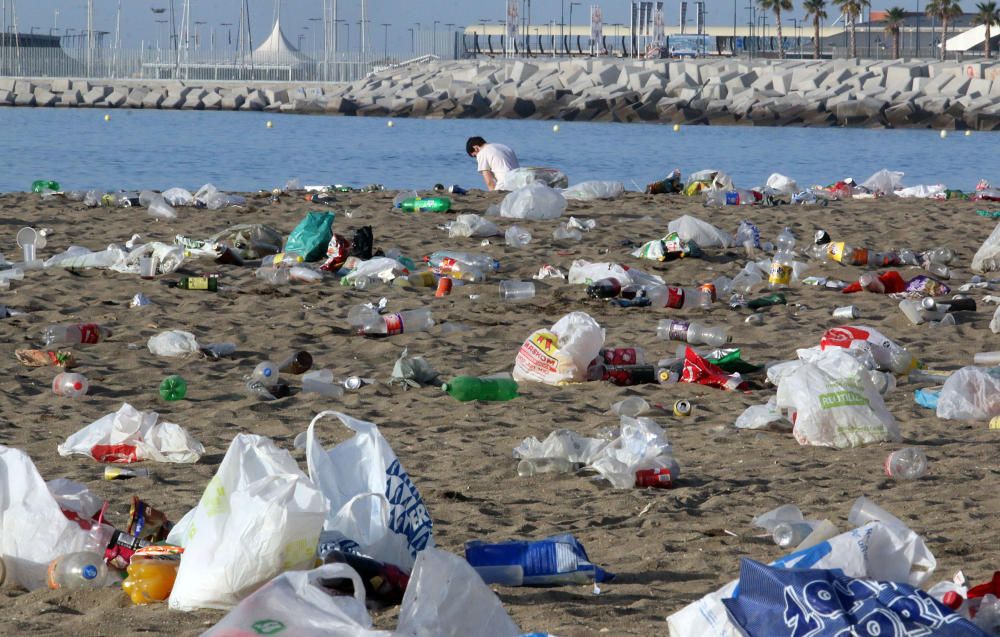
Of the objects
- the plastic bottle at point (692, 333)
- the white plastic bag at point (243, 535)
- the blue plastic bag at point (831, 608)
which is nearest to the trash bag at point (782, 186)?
the plastic bottle at point (692, 333)

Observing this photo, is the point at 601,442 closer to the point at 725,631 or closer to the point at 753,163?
the point at 725,631

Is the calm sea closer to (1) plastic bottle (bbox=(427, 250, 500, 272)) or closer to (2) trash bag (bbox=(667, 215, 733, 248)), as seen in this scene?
(2) trash bag (bbox=(667, 215, 733, 248))

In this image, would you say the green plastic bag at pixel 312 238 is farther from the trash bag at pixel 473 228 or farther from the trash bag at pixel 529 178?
the trash bag at pixel 529 178

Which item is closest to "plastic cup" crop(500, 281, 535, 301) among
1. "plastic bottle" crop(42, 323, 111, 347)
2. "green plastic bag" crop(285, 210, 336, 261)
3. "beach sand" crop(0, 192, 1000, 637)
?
"beach sand" crop(0, 192, 1000, 637)

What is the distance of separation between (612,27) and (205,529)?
102 m

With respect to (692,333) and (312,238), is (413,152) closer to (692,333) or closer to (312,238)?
(312,238)

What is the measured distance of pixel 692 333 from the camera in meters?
6.57

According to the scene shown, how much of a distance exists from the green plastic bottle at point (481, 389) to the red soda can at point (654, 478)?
4.43 ft

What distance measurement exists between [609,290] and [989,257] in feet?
10.1

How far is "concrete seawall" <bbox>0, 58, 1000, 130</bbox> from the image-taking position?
45219 millimetres

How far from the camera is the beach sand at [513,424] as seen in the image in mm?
3191

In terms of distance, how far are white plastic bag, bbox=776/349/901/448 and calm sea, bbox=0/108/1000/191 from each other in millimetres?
13743

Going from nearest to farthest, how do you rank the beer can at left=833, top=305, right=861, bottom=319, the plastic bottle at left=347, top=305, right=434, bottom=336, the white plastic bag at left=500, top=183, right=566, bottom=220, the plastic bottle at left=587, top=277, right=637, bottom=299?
the plastic bottle at left=347, top=305, right=434, bottom=336, the beer can at left=833, top=305, right=861, bottom=319, the plastic bottle at left=587, top=277, right=637, bottom=299, the white plastic bag at left=500, top=183, right=566, bottom=220

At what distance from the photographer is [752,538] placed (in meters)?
3.56
